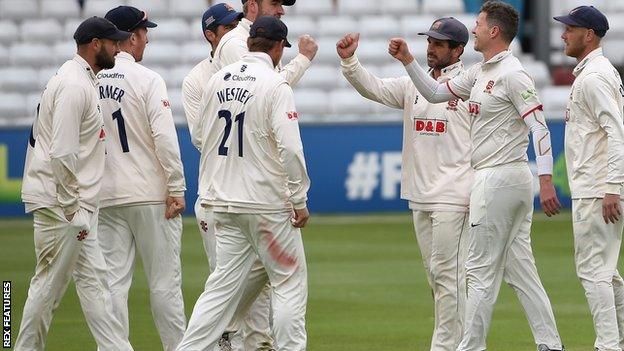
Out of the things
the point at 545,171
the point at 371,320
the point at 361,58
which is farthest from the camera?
the point at 361,58

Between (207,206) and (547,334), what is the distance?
2.49 m

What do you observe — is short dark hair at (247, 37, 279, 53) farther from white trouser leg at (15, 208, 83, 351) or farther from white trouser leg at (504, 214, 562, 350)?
white trouser leg at (504, 214, 562, 350)

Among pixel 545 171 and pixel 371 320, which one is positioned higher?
pixel 545 171

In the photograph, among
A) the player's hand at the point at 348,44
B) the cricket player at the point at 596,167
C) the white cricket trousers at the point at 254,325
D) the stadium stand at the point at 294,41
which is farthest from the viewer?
the stadium stand at the point at 294,41

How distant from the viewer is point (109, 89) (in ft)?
30.9

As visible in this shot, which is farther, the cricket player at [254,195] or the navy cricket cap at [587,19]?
the navy cricket cap at [587,19]

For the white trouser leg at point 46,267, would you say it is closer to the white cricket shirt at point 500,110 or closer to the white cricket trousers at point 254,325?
the white cricket trousers at point 254,325

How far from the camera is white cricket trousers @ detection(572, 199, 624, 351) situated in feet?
30.0

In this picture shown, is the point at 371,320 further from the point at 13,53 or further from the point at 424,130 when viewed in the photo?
the point at 13,53

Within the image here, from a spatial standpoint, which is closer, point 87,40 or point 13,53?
point 87,40

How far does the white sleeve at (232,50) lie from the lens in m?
9.66

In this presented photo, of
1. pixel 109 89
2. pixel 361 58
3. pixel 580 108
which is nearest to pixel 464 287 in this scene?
pixel 580 108

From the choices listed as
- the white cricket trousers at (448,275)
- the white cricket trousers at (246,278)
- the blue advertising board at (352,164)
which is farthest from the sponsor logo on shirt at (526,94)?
the blue advertising board at (352,164)

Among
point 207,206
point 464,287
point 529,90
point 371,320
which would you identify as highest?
point 529,90
